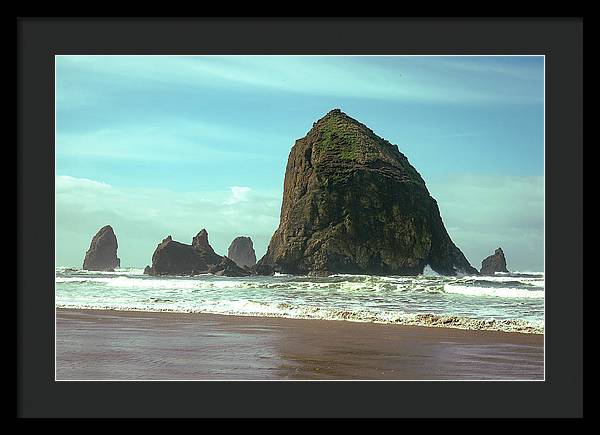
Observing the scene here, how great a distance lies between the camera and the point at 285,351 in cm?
473

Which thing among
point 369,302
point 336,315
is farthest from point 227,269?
point 336,315

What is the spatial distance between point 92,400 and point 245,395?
0.74 m

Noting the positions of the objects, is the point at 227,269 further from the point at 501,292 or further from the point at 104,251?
the point at 501,292

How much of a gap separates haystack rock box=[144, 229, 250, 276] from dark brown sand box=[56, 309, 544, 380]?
53.0ft

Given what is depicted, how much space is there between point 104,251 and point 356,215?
10.2 meters

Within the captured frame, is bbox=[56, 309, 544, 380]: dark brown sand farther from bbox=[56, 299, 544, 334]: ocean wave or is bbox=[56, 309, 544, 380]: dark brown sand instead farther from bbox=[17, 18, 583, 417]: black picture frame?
bbox=[17, 18, 583, 417]: black picture frame

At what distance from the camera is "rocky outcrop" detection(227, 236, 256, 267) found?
2783 cm

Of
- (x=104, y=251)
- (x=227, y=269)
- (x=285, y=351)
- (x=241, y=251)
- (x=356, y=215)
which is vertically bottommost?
(x=227, y=269)

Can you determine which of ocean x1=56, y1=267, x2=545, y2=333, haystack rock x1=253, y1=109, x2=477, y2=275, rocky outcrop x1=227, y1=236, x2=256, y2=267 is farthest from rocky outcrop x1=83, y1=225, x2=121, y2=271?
ocean x1=56, y1=267, x2=545, y2=333
